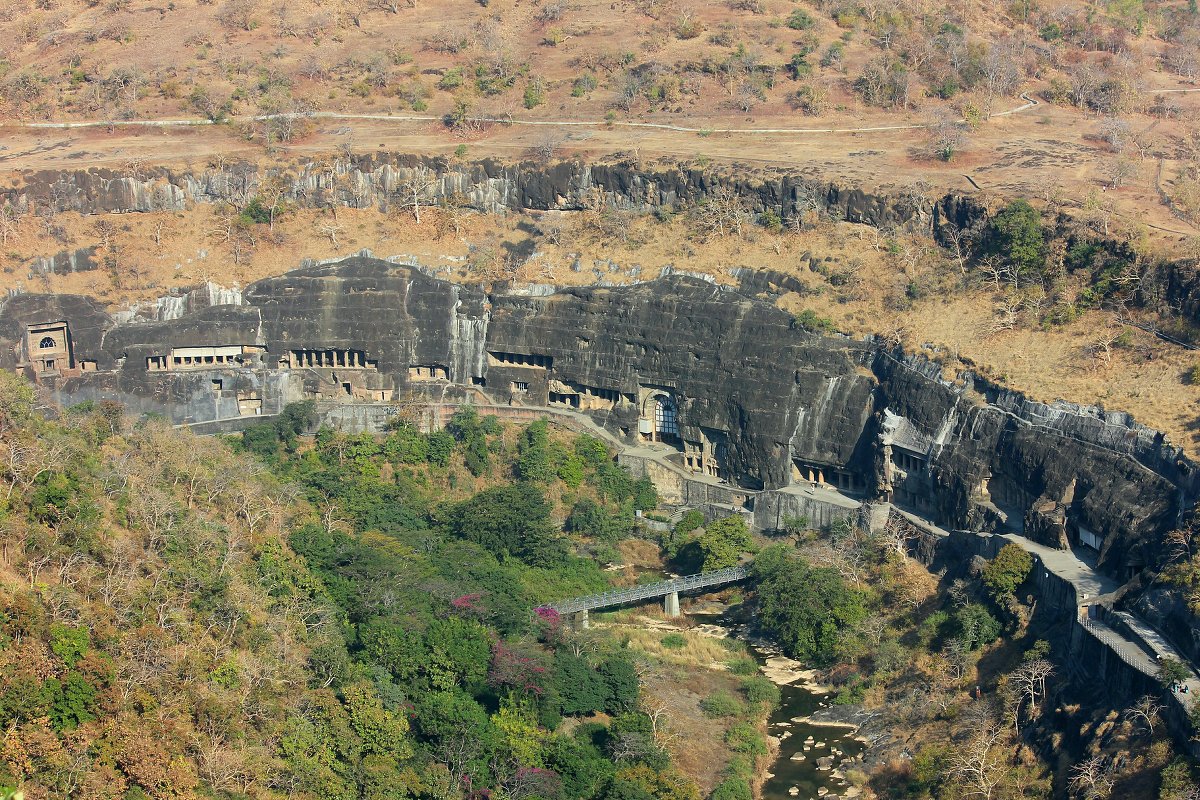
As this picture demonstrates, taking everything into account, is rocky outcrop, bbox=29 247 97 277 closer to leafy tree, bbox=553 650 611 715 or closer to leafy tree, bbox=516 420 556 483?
leafy tree, bbox=516 420 556 483

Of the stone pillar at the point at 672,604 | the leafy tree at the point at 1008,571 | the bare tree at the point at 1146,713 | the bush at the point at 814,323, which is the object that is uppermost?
the bush at the point at 814,323

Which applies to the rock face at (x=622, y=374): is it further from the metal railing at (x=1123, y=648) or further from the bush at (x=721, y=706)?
the bush at (x=721, y=706)

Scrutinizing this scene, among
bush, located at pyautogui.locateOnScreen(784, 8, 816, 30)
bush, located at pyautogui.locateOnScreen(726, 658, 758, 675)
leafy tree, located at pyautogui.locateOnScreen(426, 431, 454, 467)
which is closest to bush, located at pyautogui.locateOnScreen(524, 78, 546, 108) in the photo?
bush, located at pyautogui.locateOnScreen(784, 8, 816, 30)

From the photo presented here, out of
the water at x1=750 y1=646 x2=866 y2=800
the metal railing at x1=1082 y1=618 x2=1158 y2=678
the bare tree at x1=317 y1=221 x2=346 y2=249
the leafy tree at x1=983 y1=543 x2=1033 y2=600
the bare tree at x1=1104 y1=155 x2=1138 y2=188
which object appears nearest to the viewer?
the metal railing at x1=1082 y1=618 x2=1158 y2=678

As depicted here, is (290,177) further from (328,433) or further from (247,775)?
(247,775)

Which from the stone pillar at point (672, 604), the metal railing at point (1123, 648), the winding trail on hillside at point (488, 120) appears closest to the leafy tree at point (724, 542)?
the stone pillar at point (672, 604)

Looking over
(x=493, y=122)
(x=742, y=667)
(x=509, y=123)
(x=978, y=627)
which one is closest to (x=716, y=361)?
(x=742, y=667)
